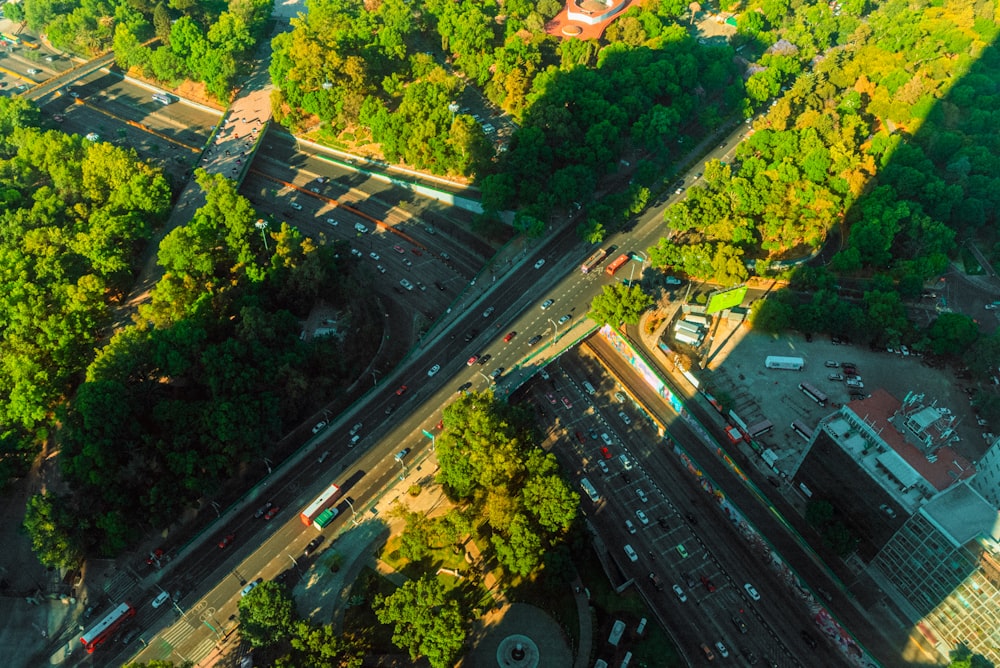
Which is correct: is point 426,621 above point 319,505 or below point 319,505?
above

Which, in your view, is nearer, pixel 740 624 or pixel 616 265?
pixel 740 624

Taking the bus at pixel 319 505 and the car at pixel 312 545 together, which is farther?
the bus at pixel 319 505

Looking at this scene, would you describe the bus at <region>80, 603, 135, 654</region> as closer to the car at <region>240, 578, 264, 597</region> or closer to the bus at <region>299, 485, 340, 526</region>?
the car at <region>240, 578, 264, 597</region>

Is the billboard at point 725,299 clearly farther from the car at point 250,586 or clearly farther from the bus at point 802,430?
the car at point 250,586

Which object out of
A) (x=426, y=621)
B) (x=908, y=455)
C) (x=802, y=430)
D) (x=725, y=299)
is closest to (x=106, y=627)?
(x=426, y=621)

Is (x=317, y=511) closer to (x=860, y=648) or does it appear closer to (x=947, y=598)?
(x=860, y=648)

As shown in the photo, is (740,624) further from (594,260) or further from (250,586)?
(594,260)

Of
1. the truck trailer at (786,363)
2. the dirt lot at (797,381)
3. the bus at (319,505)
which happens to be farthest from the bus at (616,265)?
the bus at (319,505)

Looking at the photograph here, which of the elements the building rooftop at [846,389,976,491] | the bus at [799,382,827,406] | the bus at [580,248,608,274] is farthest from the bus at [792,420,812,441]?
the bus at [580,248,608,274]
